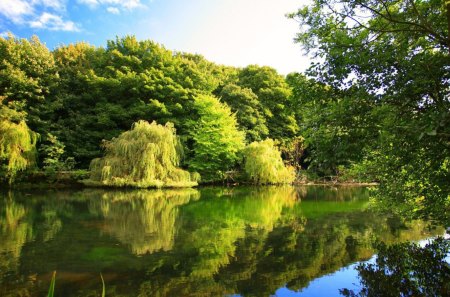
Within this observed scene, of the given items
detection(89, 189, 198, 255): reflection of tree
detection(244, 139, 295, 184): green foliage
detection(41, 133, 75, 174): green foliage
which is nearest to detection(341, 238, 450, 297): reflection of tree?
detection(89, 189, 198, 255): reflection of tree

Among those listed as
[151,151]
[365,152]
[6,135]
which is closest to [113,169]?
[151,151]

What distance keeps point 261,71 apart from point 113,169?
18639 millimetres

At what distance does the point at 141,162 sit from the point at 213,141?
688cm

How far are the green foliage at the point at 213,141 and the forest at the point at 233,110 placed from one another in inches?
3.4

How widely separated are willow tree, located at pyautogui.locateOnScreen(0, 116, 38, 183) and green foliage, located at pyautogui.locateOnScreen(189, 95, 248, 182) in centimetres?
999

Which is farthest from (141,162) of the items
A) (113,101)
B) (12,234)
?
(12,234)

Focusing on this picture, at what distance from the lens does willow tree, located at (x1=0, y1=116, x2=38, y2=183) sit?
1806 cm

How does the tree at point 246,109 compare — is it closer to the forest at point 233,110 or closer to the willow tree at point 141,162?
the forest at point 233,110

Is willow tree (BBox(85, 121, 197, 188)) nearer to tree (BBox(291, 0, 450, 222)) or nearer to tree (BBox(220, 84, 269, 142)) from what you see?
tree (BBox(220, 84, 269, 142))

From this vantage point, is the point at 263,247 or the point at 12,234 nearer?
the point at 263,247

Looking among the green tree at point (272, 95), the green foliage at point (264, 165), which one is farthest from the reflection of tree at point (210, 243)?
the green tree at point (272, 95)

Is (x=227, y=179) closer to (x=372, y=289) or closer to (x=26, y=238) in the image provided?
(x=26, y=238)

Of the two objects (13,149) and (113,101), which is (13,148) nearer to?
(13,149)

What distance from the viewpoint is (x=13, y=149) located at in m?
18.3
